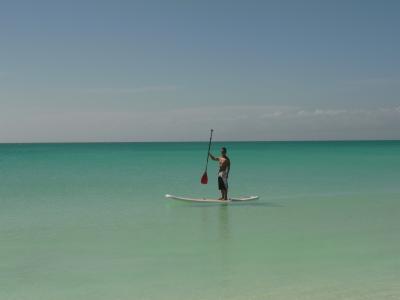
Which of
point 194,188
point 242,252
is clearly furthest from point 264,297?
point 194,188

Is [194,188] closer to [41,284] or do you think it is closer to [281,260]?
[281,260]

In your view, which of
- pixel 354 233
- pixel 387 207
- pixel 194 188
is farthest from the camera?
pixel 194 188

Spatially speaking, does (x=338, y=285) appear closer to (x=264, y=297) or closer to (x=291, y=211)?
(x=264, y=297)

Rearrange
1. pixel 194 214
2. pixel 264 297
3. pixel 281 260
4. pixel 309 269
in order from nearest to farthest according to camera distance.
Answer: pixel 264 297 → pixel 309 269 → pixel 281 260 → pixel 194 214

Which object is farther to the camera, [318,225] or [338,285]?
[318,225]

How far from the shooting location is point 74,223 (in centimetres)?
1229

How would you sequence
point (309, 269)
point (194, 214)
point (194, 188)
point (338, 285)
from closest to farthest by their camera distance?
point (338, 285) → point (309, 269) → point (194, 214) → point (194, 188)

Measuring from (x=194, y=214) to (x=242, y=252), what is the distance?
15.0 feet

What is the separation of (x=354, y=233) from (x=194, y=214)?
4.29m

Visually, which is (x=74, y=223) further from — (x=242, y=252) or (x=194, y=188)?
(x=194, y=188)

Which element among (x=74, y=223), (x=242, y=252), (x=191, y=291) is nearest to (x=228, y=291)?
(x=191, y=291)

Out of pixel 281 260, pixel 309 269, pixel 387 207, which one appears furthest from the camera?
pixel 387 207

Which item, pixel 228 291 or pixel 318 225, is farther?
pixel 318 225

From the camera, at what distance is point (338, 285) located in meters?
7.34
